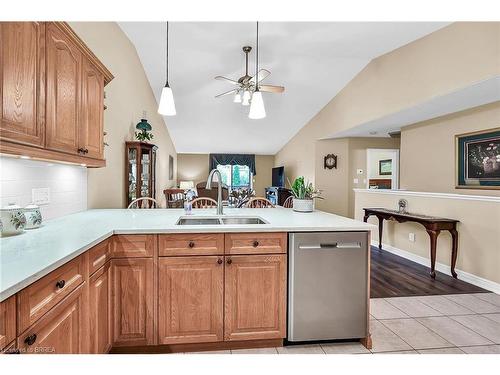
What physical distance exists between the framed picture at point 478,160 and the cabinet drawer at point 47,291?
4358 mm

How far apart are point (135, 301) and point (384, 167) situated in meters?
8.49

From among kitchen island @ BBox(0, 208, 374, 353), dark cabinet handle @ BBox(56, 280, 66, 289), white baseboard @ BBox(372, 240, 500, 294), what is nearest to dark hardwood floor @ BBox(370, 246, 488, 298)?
white baseboard @ BBox(372, 240, 500, 294)

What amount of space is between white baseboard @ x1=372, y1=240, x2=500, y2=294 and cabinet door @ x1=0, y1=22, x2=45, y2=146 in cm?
425

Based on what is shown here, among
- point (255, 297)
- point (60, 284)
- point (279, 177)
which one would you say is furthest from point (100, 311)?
point (279, 177)

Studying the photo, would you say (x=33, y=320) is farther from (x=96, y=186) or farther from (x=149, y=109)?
(x=149, y=109)

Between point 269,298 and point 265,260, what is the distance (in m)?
0.26

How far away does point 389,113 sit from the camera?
4051 millimetres

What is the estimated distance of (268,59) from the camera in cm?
450

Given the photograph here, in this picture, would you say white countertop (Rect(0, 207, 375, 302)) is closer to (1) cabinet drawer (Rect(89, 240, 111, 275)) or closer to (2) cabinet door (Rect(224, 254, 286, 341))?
(1) cabinet drawer (Rect(89, 240, 111, 275))

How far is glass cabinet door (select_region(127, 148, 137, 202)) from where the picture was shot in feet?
11.9

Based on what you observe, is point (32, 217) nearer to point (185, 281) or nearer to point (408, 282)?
point (185, 281)

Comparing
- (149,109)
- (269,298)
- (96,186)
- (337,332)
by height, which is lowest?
(337,332)

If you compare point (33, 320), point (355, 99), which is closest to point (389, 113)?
point (355, 99)

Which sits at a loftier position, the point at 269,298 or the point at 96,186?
the point at 96,186
